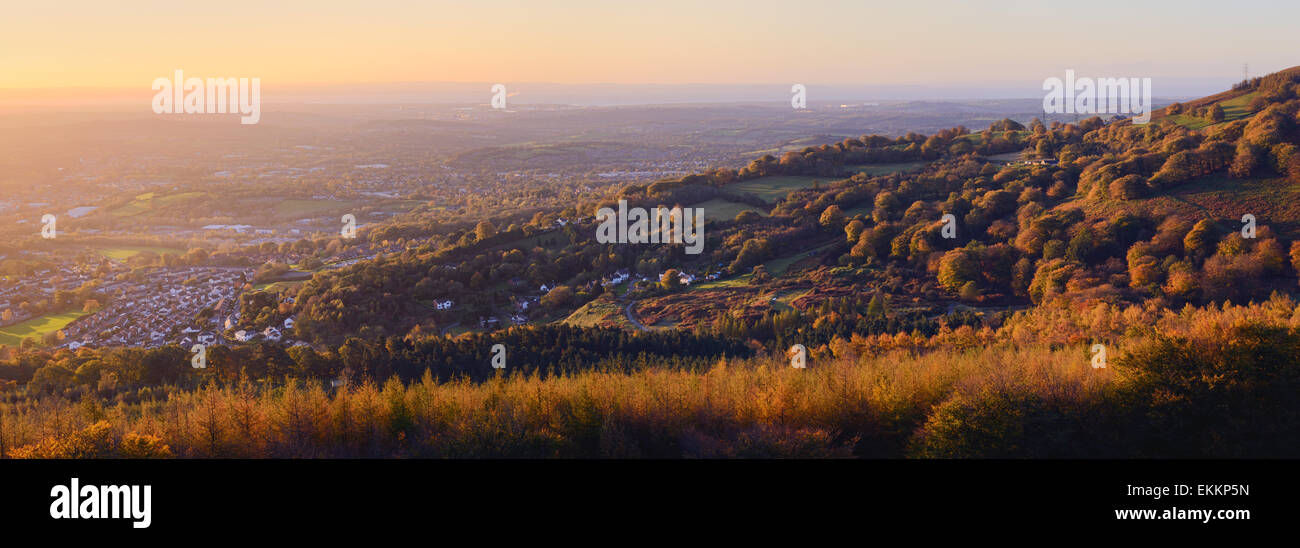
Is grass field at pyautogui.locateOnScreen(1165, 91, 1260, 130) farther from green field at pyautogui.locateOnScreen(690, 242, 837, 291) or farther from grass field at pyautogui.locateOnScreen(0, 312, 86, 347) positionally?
grass field at pyautogui.locateOnScreen(0, 312, 86, 347)

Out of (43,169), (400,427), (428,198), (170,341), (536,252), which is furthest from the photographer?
(43,169)

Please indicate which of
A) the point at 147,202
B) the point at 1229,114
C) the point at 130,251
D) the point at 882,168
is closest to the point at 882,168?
the point at 882,168

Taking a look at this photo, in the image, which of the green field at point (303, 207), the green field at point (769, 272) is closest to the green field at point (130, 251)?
the green field at point (303, 207)

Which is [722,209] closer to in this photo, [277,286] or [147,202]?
[277,286]

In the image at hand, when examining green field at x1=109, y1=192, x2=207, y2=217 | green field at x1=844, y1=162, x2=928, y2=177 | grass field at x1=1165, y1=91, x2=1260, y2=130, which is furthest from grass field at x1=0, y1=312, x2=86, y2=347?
grass field at x1=1165, y1=91, x2=1260, y2=130
